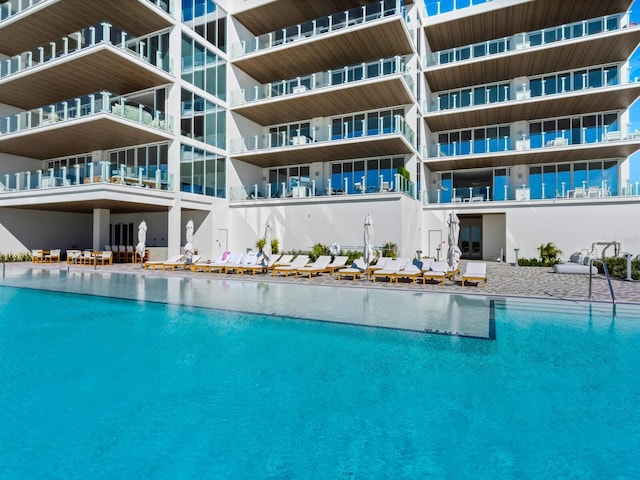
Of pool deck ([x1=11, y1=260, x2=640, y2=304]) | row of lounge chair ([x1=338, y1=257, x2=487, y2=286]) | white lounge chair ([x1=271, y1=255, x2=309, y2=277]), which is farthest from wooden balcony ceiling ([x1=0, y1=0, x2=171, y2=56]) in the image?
row of lounge chair ([x1=338, y1=257, x2=487, y2=286])

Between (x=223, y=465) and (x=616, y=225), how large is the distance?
23.0 m

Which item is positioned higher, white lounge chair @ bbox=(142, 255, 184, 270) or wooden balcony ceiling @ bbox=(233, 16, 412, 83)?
wooden balcony ceiling @ bbox=(233, 16, 412, 83)

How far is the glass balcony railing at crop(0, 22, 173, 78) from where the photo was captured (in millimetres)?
15664

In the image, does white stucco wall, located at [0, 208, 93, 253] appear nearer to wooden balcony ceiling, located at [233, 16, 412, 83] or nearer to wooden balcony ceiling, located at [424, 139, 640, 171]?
wooden balcony ceiling, located at [233, 16, 412, 83]

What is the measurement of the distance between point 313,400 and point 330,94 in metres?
17.8

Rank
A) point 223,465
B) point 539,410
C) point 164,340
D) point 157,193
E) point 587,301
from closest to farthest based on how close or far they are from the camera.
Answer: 1. point 223,465
2. point 539,410
3. point 164,340
4. point 587,301
5. point 157,193

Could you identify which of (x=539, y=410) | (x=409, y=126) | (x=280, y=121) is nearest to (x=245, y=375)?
(x=539, y=410)

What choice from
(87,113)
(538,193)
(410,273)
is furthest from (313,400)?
(538,193)

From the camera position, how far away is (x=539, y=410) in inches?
153

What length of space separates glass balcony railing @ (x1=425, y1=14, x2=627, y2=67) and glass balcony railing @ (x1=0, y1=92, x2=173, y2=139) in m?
16.1

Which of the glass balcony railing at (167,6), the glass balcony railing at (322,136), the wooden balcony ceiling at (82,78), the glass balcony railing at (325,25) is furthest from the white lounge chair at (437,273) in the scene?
the glass balcony railing at (167,6)

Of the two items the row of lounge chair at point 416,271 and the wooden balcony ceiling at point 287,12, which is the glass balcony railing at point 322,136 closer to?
the wooden balcony ceiling at point 287,12

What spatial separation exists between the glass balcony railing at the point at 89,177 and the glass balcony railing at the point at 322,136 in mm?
5091

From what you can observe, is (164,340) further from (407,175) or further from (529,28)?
(529,28)
